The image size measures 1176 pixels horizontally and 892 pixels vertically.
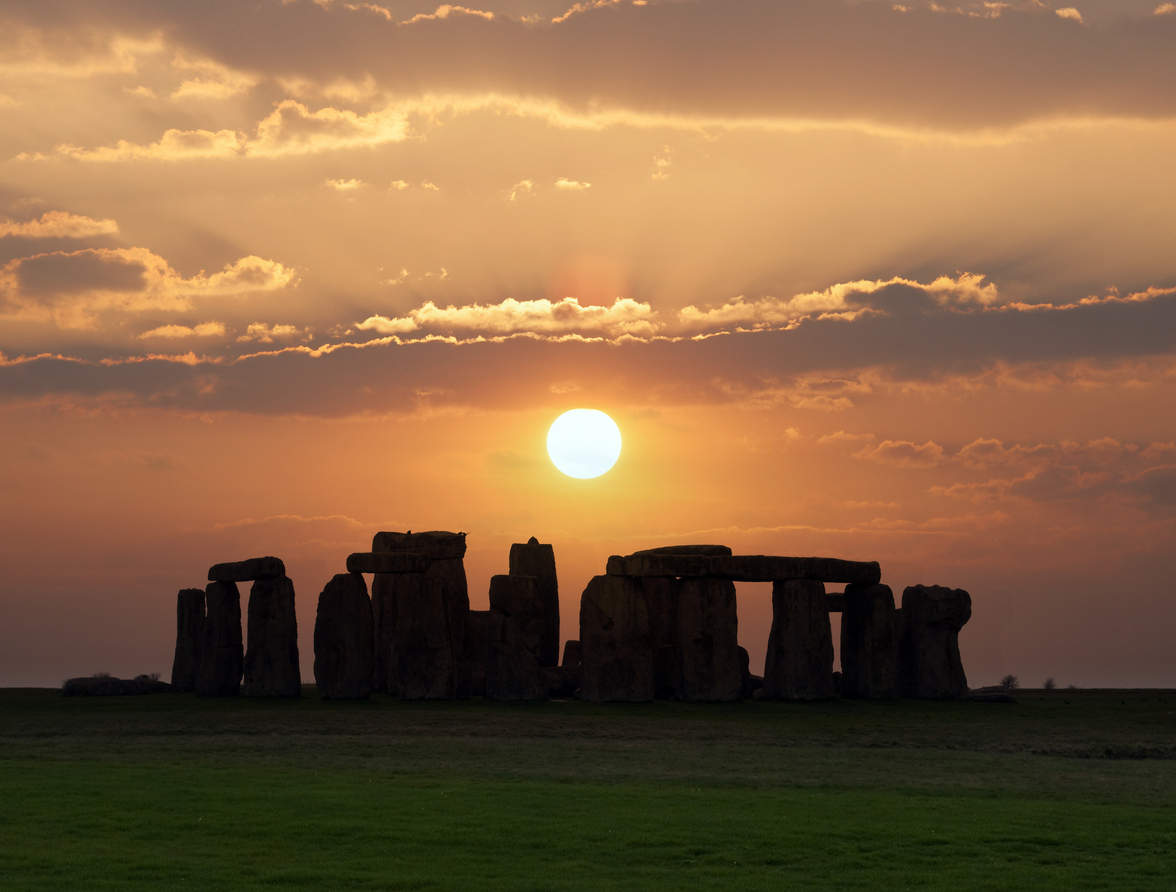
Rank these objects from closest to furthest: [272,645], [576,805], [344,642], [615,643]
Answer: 1. [576,805]
2. [615,643]
3. [344,642]
4. [272,645]

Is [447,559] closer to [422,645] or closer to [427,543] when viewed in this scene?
[427,543]

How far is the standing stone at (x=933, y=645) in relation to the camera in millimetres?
37031

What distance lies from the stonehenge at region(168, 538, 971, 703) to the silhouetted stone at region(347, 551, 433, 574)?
0.04m

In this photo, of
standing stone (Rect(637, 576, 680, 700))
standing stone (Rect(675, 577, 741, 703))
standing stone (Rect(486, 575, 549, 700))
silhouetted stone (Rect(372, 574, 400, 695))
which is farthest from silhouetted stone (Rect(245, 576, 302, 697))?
standing stone (Rect(675, 577, 741, 703))

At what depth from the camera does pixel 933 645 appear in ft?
122

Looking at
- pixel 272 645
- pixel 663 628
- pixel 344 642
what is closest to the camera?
pixel 344 642

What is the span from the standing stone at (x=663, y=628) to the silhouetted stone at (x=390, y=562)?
5.87 meters

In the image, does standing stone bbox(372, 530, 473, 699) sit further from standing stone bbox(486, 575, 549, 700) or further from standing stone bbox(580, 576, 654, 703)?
standing stone bbox(580, 576, 654, 703)

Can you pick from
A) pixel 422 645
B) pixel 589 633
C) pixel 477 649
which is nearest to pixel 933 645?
pixel 589 633

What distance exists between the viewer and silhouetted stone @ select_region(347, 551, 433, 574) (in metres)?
34.1

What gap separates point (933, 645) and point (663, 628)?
25.2 feet

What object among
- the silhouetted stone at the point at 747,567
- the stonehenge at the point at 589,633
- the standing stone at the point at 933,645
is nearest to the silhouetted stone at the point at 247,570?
the stonehenge at the point at 589,633

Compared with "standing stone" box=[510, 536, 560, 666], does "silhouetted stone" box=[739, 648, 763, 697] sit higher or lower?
lower

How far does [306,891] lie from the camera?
11.7 meters
